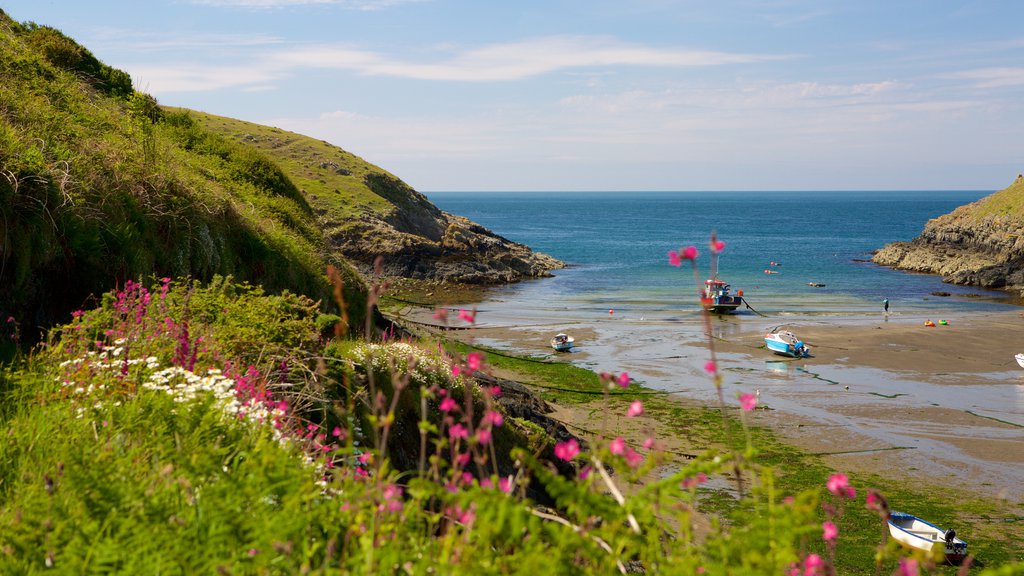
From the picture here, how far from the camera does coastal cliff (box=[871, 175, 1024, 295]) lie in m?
64.8

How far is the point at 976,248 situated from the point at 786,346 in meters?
51.1

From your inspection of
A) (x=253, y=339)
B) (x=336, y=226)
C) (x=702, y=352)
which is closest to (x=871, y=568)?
(x=253, y=339)

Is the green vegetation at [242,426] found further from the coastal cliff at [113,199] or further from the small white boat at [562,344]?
the small white boat at [562,344]

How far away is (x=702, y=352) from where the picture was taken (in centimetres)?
3772

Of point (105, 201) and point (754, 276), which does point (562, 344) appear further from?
point (754, 276)

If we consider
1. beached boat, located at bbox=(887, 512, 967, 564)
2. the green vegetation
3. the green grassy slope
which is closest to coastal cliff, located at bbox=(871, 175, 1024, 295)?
the green vegetation

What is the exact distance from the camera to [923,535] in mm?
15852

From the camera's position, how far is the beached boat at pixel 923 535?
14766mm

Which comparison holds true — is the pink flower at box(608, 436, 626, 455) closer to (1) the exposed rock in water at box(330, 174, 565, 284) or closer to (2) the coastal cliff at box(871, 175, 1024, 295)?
(1) the exposed rock in water at box(330, 174, 565, 284)

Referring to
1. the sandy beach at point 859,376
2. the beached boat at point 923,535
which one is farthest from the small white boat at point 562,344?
the beached boat at point 923,535

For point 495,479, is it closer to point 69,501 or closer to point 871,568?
point 69,501

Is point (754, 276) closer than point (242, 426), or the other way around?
point (242, 426)

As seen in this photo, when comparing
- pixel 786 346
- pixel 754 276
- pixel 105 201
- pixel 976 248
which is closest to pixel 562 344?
pixel 786 346

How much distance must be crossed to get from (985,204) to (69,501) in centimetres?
9850
